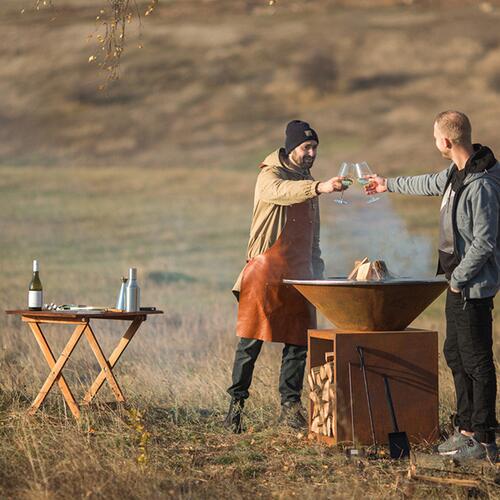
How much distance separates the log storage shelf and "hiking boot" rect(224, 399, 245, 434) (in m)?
0.57

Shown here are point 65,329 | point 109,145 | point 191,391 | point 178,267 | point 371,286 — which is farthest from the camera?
point 109,145

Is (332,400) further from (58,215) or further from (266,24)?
(266,24)

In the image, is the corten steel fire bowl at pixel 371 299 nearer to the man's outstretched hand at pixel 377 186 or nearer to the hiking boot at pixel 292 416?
the man's outstretched hand at pixel 377 186

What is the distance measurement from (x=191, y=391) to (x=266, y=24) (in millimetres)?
14232

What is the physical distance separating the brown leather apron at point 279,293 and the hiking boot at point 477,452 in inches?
55.6

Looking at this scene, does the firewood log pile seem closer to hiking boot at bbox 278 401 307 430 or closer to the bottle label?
hiking boot at bbox 278 401 307 430

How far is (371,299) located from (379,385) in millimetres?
501

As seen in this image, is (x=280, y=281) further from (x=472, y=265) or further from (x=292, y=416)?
(x=472, y=265)

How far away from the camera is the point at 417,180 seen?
6.64m

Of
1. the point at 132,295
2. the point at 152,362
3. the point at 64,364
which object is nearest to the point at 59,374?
the point at 64,364

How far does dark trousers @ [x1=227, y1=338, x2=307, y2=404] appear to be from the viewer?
277 inches

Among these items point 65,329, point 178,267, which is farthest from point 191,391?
point 178,267

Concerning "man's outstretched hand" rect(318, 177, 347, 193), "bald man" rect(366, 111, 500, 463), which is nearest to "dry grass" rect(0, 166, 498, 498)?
"bald man" rect(366, 111, 500, 463)

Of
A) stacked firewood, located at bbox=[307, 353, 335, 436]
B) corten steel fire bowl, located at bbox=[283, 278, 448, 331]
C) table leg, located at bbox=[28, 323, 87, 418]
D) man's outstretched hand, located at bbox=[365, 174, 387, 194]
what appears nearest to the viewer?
corten steel fire bowl, located at bbox=[283, 278, 448, 331]
